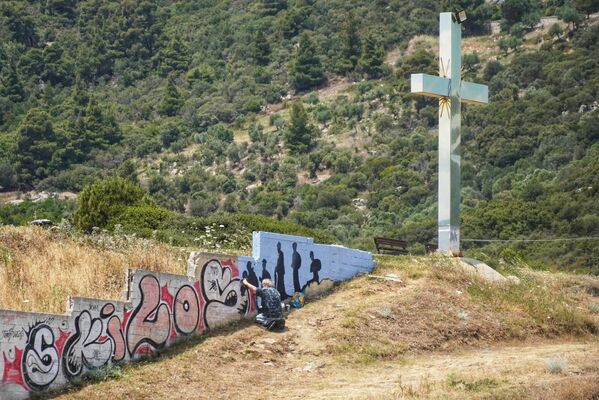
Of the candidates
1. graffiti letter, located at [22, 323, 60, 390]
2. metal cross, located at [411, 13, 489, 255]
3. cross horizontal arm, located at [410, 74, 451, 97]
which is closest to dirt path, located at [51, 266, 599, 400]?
graffiti letter, located at [22, 323, 60, 390]

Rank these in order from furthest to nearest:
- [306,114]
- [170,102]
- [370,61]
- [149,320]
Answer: [170,102]
[370,61]
[306,114]
[149,320]

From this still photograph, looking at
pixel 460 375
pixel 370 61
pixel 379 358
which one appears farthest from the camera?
pixel 370 61

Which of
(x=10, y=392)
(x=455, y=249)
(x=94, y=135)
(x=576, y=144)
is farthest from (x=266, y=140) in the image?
(x=10, y=392)

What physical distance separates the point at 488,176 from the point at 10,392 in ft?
186

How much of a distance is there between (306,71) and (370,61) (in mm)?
5494

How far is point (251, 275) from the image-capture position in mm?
24484

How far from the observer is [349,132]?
3342 inches

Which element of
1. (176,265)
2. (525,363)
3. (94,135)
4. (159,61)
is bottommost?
(525,363)

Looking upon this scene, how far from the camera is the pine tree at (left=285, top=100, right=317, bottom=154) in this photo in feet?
271

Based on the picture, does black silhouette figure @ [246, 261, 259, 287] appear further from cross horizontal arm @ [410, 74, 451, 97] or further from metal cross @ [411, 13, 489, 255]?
cross horizontal arm @ [410, 74, 451, 97]

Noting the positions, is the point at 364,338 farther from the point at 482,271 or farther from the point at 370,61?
the point at 370,61

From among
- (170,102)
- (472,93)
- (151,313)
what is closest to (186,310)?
(151,313)

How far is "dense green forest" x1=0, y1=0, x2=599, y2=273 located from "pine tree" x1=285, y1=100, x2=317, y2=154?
17cm

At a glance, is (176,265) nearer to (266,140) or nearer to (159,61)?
(266,140)
